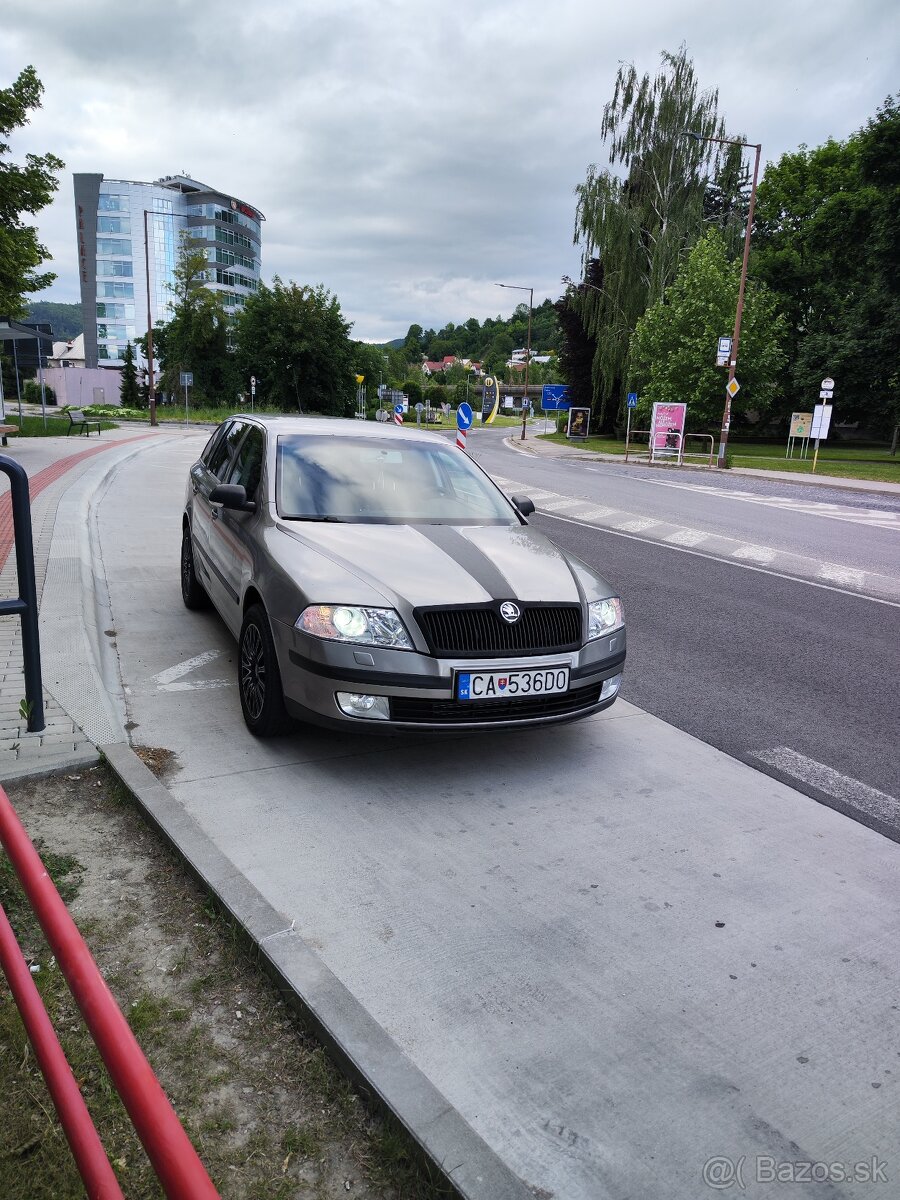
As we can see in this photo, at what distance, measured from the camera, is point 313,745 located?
450 centimetres

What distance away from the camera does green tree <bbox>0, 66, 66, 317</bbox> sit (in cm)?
1825

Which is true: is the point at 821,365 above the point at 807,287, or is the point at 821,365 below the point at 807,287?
below

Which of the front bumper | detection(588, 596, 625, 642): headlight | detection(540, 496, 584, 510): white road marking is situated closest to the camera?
the front bumper

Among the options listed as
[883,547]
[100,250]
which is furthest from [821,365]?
[100,250]

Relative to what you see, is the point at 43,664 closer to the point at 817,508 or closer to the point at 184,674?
the point at 184,674

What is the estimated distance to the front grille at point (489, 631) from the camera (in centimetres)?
388

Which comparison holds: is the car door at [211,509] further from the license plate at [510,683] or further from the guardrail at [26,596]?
the license plate at [510,683]

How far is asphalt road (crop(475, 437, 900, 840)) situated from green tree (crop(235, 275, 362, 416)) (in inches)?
2084

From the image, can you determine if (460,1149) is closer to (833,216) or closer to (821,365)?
(821,365)

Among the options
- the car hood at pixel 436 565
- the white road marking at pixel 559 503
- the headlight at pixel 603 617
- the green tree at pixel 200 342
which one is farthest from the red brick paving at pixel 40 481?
the green tree at pixel 200 342

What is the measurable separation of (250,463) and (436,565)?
193 centimetres

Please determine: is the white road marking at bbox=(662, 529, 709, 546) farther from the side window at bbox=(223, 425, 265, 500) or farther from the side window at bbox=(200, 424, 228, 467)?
the side window at bbox=(223, 425, 265, 500)

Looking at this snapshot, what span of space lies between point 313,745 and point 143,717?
105 centimetres

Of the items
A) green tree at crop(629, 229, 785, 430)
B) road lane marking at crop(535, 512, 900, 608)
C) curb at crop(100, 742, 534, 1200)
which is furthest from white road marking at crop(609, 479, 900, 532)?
green tree at crop(629, 229, 785, 430)
